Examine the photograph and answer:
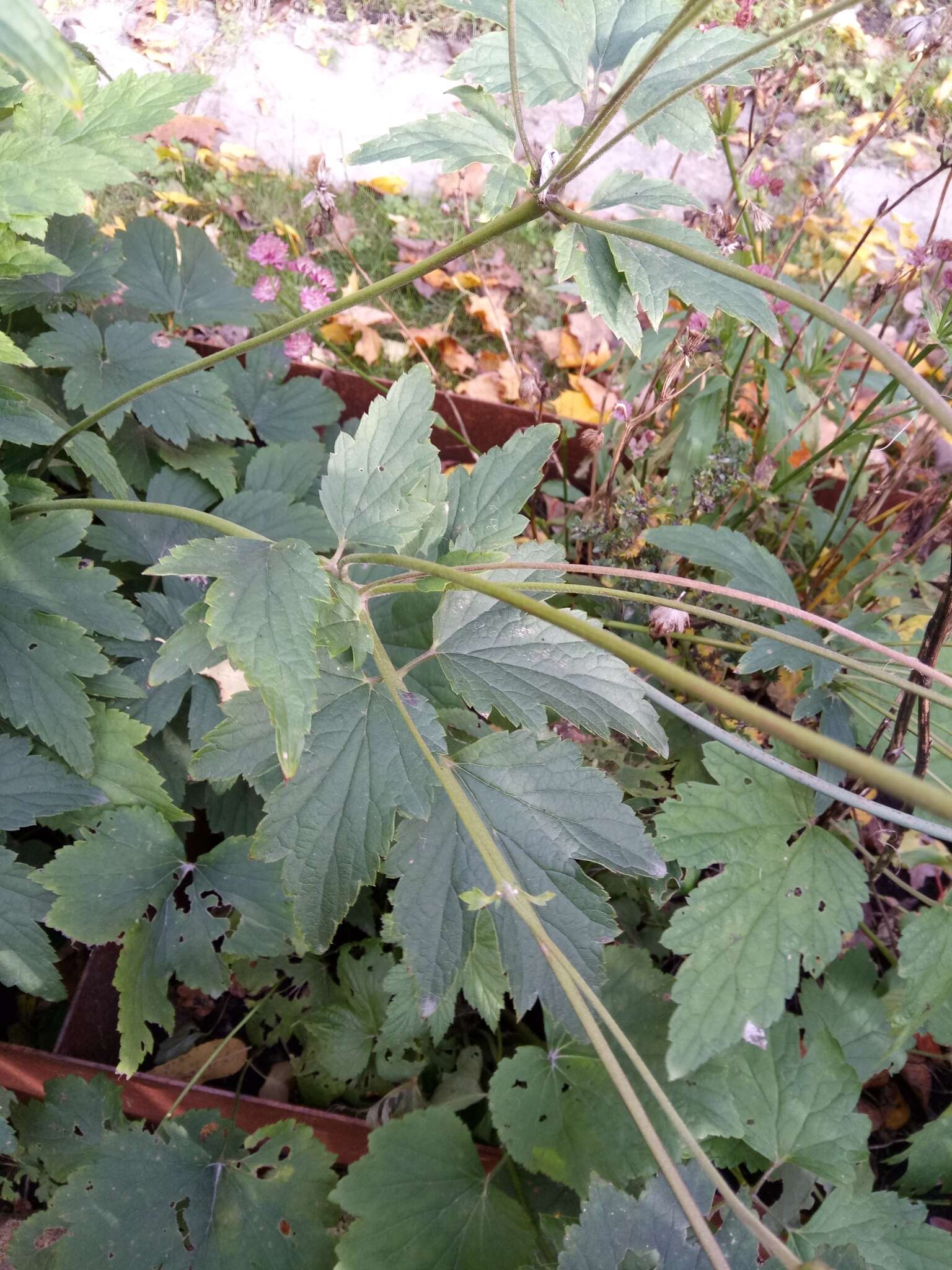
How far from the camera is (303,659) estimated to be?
73 cm

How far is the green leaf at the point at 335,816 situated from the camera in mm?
833

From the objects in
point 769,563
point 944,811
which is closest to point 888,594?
point 769,563

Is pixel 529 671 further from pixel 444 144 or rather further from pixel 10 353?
pixel 10 353

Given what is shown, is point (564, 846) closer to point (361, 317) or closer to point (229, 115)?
point (361, 317)

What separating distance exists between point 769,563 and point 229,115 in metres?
2.83

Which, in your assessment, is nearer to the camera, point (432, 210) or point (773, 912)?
point (773, 912)

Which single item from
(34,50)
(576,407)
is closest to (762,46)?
(34,50)

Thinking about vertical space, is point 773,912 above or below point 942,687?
below

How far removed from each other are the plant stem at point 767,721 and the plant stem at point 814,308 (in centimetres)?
26

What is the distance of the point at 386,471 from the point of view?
0.93 m

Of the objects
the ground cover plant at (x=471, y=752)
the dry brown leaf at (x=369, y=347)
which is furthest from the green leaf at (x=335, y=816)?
the dry brown leaf at (x=369, y=347)

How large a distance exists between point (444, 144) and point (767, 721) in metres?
0.80

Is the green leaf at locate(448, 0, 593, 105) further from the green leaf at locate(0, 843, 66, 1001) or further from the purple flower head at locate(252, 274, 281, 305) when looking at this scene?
the green leaf at locate(0, 843, 66, 1001)

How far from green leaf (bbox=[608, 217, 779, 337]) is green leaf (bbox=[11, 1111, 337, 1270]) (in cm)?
118
